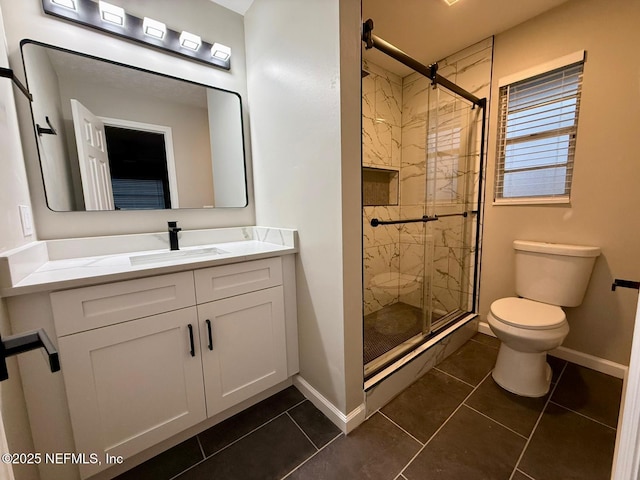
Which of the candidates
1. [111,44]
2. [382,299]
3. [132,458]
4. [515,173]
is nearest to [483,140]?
[515,173]

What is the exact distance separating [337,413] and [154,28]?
2348 mm

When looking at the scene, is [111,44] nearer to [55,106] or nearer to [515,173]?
[55,106]

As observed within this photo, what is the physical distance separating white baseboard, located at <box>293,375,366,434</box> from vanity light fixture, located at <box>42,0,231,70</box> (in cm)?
216

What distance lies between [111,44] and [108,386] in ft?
5.63

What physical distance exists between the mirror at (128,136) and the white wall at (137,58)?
0.14 ft

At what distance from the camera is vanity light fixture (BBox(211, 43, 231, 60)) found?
1.70m

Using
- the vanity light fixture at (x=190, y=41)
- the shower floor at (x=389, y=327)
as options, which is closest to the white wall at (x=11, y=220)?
the vanity light fixture at (x=190, y=41)

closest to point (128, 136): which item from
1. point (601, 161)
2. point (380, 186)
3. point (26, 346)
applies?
point (26, 346)

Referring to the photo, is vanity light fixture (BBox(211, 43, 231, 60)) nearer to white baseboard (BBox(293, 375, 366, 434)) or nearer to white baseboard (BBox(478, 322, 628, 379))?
white baseboard (BBox(293, 375, 366, 434))

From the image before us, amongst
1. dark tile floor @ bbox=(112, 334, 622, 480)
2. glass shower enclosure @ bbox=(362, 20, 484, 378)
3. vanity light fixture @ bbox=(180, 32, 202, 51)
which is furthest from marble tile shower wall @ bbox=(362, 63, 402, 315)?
vanity light fixture @ bbox=(180, 32, 202, 51)

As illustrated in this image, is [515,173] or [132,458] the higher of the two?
[515,173]

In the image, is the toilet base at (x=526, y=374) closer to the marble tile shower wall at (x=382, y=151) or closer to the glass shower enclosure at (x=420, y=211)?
the glass shower enclosure at (x=420, y=211)

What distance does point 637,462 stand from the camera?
1.55 feet

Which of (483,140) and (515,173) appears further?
(483,140)
